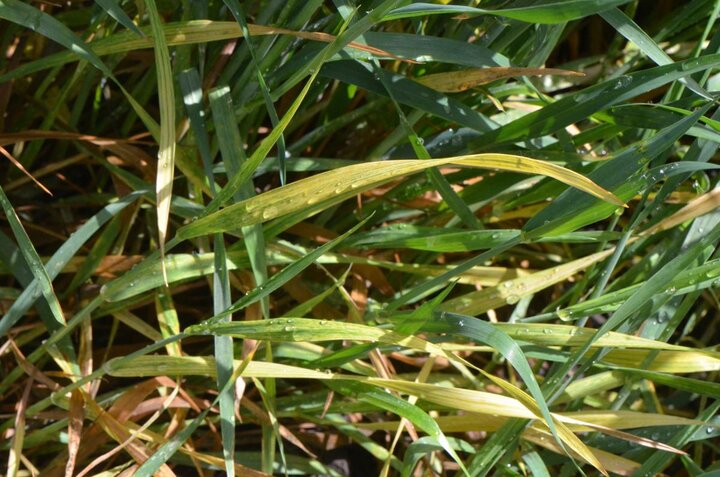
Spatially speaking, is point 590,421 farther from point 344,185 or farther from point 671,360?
point 344,185

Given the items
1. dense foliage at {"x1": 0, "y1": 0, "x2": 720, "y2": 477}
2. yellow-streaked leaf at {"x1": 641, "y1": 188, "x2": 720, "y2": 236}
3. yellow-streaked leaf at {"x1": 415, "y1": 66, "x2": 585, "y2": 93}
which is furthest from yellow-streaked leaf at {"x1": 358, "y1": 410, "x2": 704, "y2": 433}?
yellow-streaked leaf at {"x1": 415, "y1": 66, "x2": 585, "y2": 93}

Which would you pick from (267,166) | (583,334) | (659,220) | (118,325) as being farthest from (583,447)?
(118,325)

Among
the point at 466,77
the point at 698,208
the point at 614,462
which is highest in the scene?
the point at 466,77

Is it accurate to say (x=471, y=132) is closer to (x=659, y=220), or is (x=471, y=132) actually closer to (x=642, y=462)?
(x=659, y=220)

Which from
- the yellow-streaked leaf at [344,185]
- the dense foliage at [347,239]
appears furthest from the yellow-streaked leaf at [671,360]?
the yellow-streaked leaf at [344,185]

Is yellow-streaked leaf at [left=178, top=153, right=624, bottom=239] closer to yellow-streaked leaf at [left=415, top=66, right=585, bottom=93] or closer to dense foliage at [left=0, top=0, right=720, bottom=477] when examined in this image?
dense foliage at [left=0, top=0, right=720, bottom=477]

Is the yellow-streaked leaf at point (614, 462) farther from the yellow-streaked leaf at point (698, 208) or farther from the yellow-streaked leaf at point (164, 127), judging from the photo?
the yellow-streaked leaf at point (164, 127)

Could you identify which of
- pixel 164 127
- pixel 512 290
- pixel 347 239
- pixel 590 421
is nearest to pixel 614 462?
pixel 590 421
